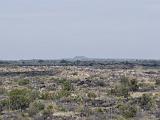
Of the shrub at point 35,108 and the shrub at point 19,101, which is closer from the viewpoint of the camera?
the shrub at point 35,108

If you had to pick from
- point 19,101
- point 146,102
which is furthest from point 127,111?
point 19,101

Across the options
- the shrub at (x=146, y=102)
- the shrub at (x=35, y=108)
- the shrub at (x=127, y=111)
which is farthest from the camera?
the shrub at (x=146, y=102)

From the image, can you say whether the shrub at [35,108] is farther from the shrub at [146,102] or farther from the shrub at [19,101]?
the shrub at [146,102]

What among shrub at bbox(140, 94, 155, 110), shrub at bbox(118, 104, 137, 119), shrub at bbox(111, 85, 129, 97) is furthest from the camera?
shrub at bbox(111, 85, 129, 97)

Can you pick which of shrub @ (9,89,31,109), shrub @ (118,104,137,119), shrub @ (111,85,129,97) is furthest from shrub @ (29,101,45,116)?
shrub @ (111,85,129,97)

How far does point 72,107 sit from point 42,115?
5461mm

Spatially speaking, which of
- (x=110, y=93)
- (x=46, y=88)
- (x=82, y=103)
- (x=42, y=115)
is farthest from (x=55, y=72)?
(x=42, y=115)

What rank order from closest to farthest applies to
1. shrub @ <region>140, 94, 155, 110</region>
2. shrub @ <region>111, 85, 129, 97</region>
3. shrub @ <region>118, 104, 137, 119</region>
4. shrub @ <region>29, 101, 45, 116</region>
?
shrub @ <region>118, 104, 137, 119</region>, shrub @ <region>29, 101, 45, 116</region>, shrub @ <region>140, 94, 155, 110</region>, shrub @ <region>111, 85, 129, 97</region>

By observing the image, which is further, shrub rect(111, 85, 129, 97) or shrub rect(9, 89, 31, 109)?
shrub rect(111, 85, 129, 97)

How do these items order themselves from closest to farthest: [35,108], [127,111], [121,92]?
1. [127,111]
2. [35,108]
3. [121,92]

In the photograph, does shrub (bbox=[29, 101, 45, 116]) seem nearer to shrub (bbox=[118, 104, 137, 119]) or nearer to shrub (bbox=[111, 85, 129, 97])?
shrub (bbox=[118, 104, 137, 119])

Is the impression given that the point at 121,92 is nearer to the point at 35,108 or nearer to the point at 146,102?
the point at 146,102

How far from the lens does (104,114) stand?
40438 mm

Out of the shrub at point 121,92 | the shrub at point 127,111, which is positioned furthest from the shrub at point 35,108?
the shrub at point 121,92
